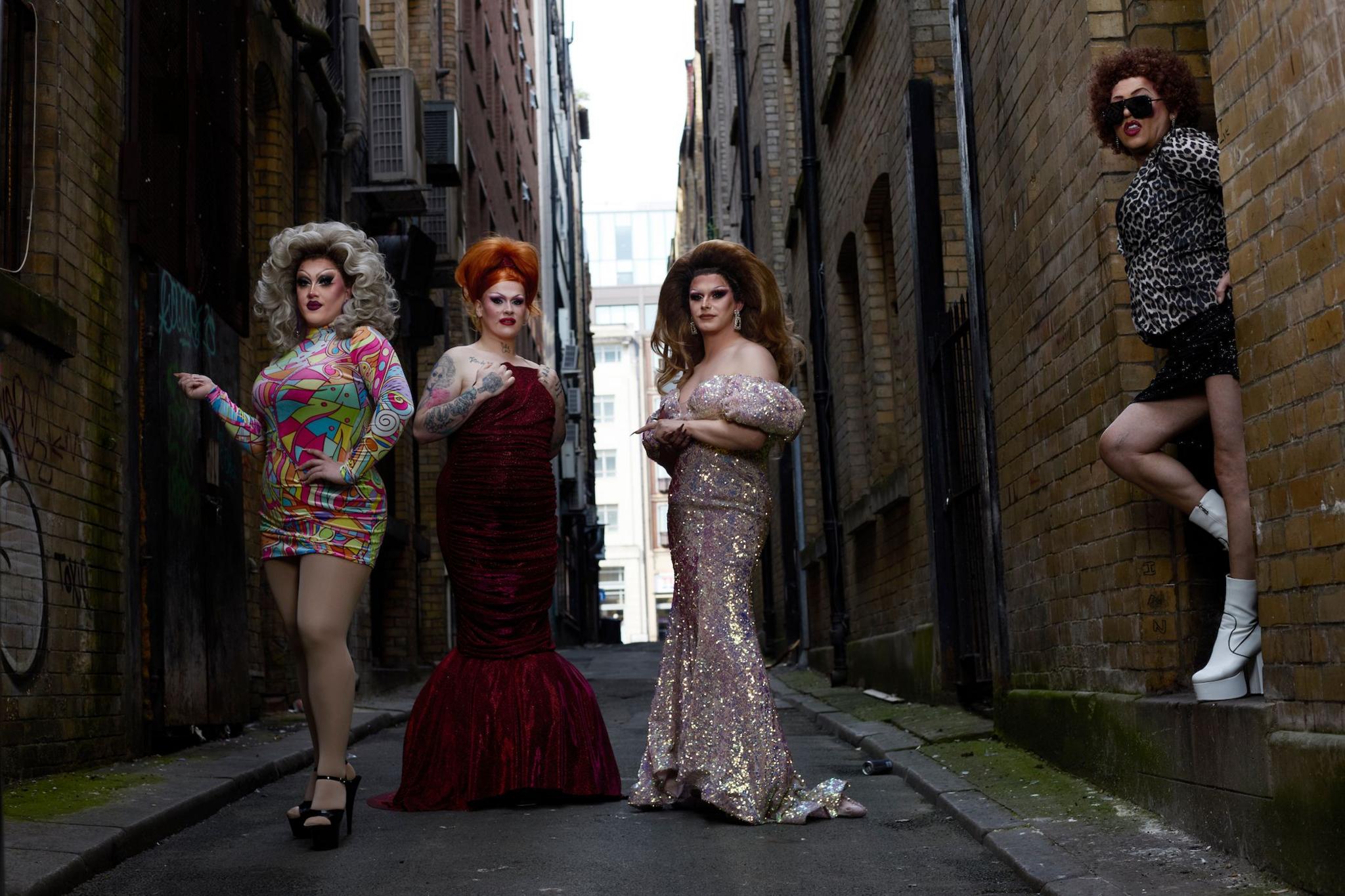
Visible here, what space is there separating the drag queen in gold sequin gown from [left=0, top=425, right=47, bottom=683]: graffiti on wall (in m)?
2.32

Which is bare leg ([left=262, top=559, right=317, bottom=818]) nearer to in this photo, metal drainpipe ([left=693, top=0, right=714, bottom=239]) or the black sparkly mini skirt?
the black sparkly mini skirt

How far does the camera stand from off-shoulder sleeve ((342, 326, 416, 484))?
5.27 meters

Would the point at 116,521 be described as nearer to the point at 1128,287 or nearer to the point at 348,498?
the point at 348,498

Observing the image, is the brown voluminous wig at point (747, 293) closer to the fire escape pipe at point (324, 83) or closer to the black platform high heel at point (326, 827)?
the black platform high heel at point (326, 827)

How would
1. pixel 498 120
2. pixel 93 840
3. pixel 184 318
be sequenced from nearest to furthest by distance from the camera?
pixel 93 840
pixel 184 318
pixel 498 120

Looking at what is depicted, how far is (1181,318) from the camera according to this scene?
181 inches

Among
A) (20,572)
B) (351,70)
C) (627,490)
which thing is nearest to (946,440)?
(20,572)

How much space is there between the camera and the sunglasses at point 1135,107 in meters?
4.81

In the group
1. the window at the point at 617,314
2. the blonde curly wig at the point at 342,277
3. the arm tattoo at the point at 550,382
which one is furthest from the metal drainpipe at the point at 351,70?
the window at the point at 617,314

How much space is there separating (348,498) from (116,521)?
2.32m

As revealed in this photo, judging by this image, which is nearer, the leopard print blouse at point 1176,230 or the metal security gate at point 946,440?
the leopard print blouse at point 1176,230

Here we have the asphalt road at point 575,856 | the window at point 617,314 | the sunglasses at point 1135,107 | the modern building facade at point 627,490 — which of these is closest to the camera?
the asphalt road at point 575,856

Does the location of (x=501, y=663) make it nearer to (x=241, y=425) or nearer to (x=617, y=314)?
(x=241, y=425)

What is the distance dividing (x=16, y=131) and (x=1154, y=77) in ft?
14.6
